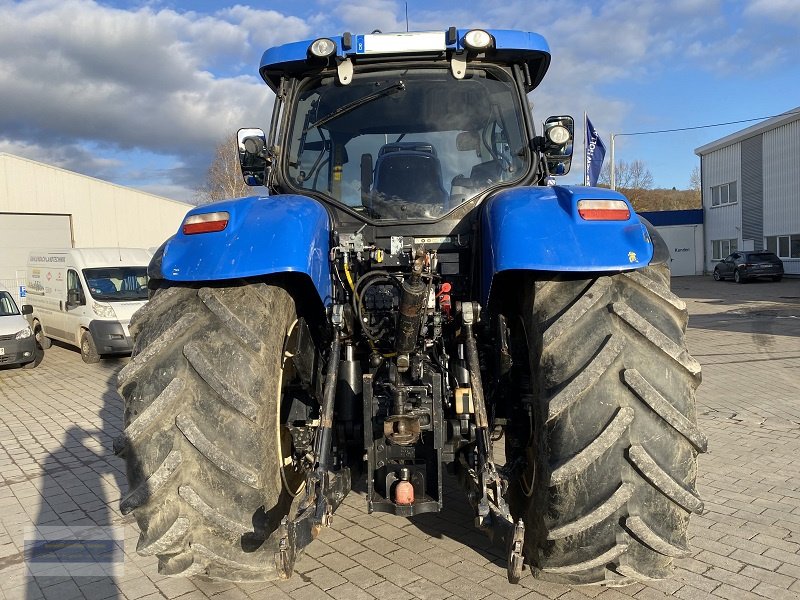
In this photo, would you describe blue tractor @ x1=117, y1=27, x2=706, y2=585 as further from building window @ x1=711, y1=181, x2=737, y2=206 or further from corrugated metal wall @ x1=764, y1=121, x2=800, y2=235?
building window @ x1=711, y1=181, x2=737, y2=206

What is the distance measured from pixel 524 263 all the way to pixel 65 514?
13.5ft

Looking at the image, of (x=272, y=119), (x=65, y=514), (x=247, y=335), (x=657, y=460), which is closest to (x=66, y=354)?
(x=65, y=514)

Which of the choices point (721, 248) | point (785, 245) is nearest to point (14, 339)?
point (785, 245)

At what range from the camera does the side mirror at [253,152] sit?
4152mm

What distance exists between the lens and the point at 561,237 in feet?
9.53

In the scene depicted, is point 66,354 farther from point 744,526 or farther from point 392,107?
point 744,526

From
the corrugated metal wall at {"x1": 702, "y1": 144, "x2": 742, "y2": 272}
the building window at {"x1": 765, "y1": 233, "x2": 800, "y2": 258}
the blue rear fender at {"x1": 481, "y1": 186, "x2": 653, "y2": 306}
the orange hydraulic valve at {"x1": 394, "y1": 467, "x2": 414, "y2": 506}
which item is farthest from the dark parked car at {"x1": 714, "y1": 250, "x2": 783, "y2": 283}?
the orange hydraulic valve at {"x1": 394, "y1": 467, "x2": 414, "y2": 506}

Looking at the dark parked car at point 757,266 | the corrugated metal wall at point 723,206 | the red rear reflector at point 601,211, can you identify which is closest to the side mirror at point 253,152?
the red rear reflector at point 601,211

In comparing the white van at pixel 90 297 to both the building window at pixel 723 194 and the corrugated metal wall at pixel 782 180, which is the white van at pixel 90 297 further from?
the building window at pixel 723 194

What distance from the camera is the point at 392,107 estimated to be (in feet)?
13.2

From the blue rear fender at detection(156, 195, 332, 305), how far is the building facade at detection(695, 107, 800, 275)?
3449 cm

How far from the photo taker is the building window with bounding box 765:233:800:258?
3219 cm

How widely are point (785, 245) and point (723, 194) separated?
6800 mm

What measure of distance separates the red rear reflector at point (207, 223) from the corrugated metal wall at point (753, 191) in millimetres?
37314
